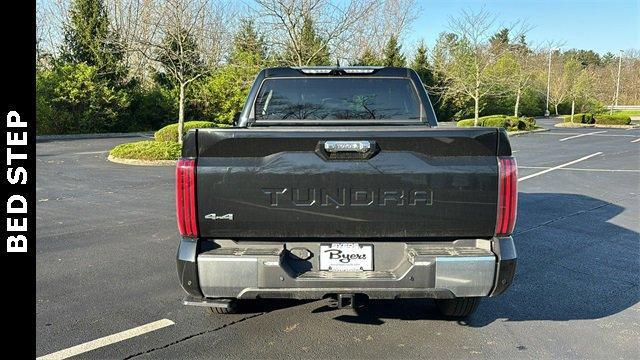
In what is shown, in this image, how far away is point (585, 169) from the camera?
13609mm

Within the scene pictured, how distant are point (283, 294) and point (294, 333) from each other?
757mm

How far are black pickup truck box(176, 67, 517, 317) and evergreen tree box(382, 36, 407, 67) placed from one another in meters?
35.7

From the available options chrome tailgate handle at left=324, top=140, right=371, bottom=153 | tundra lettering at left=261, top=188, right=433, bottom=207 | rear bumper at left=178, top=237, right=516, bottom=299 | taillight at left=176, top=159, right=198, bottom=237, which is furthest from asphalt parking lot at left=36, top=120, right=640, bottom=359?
chrome tailgate handle at left=324, top=140, right=371, bottom=153

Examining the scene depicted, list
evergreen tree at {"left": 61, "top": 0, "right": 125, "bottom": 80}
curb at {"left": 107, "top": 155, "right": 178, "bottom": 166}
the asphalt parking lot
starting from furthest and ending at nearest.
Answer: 1. evergreen tree at {"left": 61, "top": 0, "right": 125, "bottom": 80}
2. curb at {"left": 107, "top": 155, "right": 178, "bottom": 166}
3. the asphalt parking lot

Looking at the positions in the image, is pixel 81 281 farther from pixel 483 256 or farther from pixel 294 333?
pixel 483 256

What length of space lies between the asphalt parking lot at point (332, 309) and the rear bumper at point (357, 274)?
0.58 metres

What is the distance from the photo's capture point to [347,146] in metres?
2.91

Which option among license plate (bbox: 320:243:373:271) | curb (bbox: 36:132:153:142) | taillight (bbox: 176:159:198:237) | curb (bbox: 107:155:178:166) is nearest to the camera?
taillight (bbox: 176:159:198:237)

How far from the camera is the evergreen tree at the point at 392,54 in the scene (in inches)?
1497

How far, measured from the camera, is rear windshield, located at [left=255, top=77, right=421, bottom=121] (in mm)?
4516

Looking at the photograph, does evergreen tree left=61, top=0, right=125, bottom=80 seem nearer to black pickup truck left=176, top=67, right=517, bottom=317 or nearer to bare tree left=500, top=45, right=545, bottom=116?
bare tree left=500, top=45, right=545, bottom=116

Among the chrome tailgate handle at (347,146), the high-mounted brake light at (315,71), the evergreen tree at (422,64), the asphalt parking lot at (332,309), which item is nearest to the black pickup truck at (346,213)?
the chrome tailgate handle at (347,146)

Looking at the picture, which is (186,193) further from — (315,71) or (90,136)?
(90,136)
